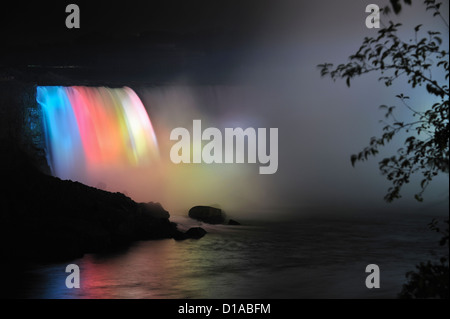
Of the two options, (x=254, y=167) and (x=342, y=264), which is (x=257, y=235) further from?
(x=254, y=167)

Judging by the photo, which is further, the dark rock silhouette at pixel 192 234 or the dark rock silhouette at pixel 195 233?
the dark rock silhouette at pixel 195 233

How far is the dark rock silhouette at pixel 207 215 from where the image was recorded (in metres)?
22.9

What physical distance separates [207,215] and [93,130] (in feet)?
21.0

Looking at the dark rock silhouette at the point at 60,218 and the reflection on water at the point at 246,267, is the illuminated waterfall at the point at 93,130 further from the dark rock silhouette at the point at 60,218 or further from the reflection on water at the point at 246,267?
the reflection on water at the point at 246,267

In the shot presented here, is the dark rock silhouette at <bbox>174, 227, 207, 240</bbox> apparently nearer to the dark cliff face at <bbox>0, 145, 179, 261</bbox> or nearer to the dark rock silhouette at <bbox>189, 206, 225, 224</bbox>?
the dark cliff face at <bbox>0, 145, 179, 261</bbox>

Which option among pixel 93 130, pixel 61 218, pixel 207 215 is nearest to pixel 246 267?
pixel 61 218

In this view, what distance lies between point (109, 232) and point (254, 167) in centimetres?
1734

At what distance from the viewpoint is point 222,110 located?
120 feet

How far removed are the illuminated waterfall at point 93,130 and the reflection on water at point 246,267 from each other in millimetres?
6651

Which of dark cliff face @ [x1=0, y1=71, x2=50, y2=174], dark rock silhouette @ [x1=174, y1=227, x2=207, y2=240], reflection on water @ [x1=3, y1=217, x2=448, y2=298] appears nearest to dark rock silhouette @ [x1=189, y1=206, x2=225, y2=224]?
reflection on water @ [x1=3, y1=217, x2=448, y2=298]

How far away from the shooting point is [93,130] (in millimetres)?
26219

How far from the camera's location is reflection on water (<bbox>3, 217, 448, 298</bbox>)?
14484 mm

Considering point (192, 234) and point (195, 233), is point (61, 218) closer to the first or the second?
point (192, 234)

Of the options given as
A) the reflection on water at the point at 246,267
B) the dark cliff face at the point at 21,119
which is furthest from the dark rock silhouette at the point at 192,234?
the dark cliff face at the point at 21,119
